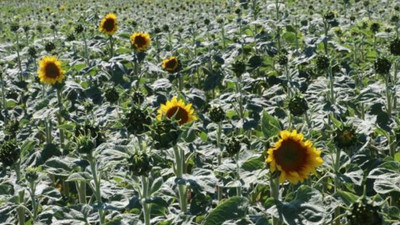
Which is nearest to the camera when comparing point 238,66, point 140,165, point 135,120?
point 140,165

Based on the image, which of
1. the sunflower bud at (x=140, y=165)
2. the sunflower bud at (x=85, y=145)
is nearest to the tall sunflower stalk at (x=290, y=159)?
the sunflower bud at (x=140, y=165)

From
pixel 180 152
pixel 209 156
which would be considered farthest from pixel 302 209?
pixel 209 156

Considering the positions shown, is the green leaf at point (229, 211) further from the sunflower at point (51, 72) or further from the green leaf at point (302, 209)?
the sunflower at point (51, 72)

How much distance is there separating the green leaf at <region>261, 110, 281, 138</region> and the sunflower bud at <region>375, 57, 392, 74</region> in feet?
4.35

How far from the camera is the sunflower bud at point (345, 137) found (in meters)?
2.44

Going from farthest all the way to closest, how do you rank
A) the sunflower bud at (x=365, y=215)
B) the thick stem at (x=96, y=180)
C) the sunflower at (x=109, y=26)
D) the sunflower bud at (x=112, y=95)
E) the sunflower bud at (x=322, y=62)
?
the sunflower at (x=109, y=26) < the sunflower bud at (x=112, y=95) < the sunflower bud at (x=322, y=62) < the thick stem at (x=96, y=180) < the sunflower bud at (x=365, y=215)

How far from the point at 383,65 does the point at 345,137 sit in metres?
1.04

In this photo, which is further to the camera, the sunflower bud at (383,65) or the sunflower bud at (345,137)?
the sunflower bud at (383,65)

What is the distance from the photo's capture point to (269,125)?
2293mm

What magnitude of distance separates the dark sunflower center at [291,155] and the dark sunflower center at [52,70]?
8.36ft

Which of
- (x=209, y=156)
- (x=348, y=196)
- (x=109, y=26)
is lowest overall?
(x=209, y=156)

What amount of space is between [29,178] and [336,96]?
7.18 feet

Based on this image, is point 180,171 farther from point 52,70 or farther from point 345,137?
point 52,70

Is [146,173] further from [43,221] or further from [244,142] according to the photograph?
[244,142]
